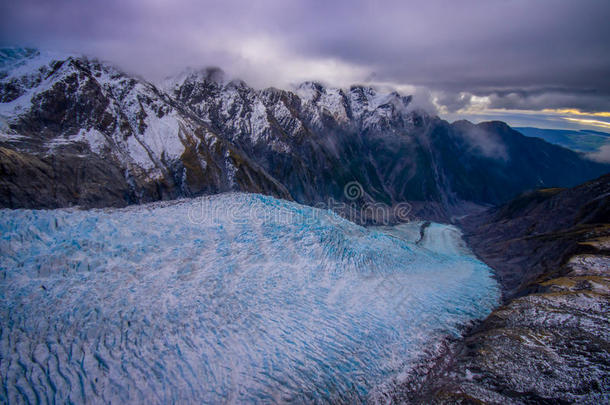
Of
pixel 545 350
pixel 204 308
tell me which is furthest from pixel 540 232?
pixel 204 308

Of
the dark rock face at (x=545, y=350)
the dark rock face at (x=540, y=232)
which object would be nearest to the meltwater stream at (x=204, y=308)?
the dark rock face at (x=545, y=350)

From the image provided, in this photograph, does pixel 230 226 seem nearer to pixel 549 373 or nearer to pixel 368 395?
pixel 368 395

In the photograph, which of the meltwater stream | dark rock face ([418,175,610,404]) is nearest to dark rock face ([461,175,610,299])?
dark rock face ([418,175,610,404])

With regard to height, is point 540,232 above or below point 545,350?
below

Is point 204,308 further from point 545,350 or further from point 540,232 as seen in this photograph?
point 540,232

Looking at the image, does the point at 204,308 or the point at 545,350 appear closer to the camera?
the point at 545,350

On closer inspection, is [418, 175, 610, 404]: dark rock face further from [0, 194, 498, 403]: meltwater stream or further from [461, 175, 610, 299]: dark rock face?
[461, 175, 610, 299]: dark rock face

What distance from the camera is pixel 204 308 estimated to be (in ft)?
60.8

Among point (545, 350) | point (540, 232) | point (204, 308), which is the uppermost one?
point (204, 308)

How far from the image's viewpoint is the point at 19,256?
57.9 ft

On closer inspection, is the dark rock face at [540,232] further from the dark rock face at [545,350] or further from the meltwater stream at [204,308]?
the meltwater stream at [204,308]

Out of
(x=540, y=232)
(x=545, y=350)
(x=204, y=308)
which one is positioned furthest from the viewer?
(x=540, y=232)

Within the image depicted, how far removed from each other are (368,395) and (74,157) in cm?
7922

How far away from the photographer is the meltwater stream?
46.2 feet
